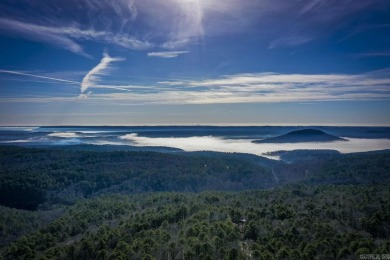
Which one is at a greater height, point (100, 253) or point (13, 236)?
point (100, 253)

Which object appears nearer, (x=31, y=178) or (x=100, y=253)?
(x=100, y=253)

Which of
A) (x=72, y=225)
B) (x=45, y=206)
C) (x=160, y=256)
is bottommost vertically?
(x=45, y=206)

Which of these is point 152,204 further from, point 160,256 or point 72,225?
point 160,256

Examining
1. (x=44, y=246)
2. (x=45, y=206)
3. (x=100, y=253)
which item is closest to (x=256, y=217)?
(x=100, y=253)

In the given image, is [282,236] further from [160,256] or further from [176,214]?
[176,214]

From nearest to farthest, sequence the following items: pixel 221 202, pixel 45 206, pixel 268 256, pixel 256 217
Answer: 1. pixel 268 256
2. pixel 256 217
3. pixel 221 202
4. pixel 45 206

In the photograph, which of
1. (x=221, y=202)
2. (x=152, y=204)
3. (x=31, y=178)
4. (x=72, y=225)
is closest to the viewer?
(x=72, y=225)

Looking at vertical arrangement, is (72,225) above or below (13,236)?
above

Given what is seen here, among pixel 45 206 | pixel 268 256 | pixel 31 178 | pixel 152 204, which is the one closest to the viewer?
pixel 268 256

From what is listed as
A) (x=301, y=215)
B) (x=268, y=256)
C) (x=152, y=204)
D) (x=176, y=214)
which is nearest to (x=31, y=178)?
(x=152, y=204)
